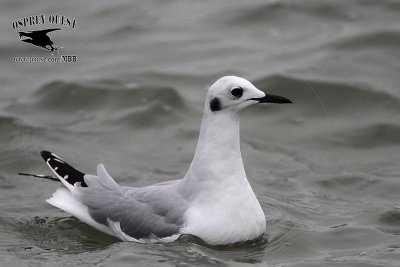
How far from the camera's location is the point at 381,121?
10.4 meters

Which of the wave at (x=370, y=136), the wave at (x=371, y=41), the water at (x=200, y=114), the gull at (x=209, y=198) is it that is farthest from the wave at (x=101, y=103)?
the gull at (x=209, y=198)

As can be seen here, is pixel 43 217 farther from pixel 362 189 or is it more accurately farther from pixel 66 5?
pixel 66 5

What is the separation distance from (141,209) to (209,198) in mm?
598

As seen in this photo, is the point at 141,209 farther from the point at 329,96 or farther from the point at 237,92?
the point at 329,96

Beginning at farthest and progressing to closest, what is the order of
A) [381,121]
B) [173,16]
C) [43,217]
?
[173,16]
[381,121]
[43,217]

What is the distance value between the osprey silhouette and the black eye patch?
6.08 m

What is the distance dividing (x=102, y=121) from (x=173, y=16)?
3.04 m

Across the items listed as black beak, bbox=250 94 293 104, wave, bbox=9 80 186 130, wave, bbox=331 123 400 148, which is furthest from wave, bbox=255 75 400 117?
black beak, bbox=250 94 293 104

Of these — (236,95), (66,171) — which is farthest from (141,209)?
(236,95)

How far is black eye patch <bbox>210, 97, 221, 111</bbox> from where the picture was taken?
22.3 ft

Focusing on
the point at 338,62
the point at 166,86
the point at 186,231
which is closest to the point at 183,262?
the point at 186,231

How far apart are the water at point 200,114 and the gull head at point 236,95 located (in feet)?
3.83

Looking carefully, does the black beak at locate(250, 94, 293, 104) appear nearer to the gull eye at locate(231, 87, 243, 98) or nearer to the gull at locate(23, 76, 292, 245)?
→ the gull at locate(23, 76, 292, 245)

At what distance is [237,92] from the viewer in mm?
6727
